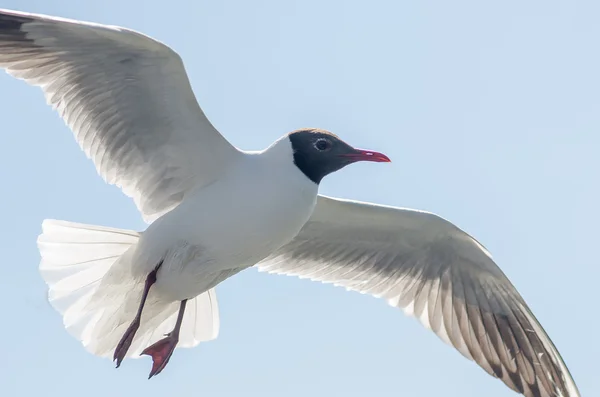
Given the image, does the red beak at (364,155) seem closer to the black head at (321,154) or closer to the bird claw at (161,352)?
the black head at (321,154)

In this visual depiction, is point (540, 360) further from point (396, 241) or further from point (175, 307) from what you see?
point (175, 307)

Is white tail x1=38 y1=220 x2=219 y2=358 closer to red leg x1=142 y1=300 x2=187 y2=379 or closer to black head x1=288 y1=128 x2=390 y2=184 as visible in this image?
red leg x1=142 y1=300 x2=187 y2=379

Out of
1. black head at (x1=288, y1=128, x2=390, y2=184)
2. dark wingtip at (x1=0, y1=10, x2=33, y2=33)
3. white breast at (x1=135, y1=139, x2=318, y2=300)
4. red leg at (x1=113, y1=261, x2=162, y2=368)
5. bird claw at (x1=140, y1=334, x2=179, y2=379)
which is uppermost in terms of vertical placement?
dark wingtip at (x1=0, y1=10, x2=33, y2=33)

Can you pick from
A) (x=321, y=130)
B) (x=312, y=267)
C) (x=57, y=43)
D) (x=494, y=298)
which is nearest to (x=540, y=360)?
(x=494, y=298)

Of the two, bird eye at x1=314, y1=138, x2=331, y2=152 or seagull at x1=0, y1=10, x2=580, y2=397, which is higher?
bird eye at x1=314, y1=138, x2=331, y2=152

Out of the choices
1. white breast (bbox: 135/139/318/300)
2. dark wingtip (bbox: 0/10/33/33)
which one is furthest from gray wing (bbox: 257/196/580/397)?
dark wingtip (bbox: 0/10/33/33)

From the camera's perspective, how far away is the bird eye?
7270mm

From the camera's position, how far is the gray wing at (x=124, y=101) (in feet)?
22.9

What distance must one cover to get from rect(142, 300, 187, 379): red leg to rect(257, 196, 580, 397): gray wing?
3.22 ft

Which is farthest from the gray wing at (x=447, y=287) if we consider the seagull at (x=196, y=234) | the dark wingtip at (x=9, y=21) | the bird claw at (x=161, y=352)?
the dark wingtip at (x=9, y=21)

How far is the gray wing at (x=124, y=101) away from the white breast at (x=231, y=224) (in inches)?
9.7

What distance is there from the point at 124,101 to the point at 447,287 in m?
2.92

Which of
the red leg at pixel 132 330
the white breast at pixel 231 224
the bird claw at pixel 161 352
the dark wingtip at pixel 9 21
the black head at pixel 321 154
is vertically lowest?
the bird claw at pixel 161 352

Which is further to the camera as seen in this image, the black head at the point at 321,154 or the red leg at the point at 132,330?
the red leg at the point at 132,330
